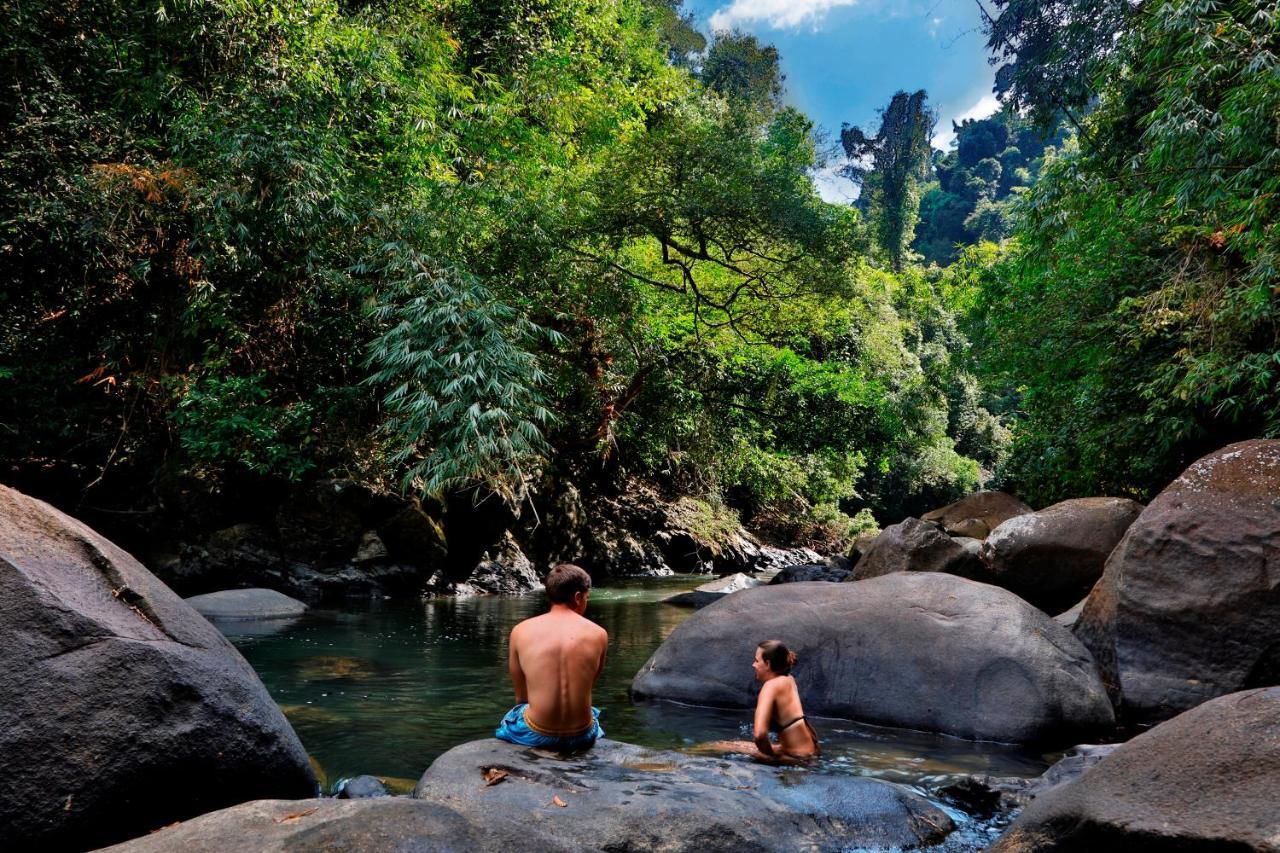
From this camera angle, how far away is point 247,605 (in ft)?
35.0

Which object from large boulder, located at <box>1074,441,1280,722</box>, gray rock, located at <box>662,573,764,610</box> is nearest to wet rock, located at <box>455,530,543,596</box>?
gray rock, located at <box>662,573,764,610</box>

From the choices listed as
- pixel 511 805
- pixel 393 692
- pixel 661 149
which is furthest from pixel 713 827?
pixel 661 149

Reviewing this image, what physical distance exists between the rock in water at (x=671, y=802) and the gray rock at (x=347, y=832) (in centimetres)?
12

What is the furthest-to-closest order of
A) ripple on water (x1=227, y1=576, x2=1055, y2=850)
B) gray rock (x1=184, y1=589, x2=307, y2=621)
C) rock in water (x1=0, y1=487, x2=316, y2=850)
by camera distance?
gray rock (x1=184, y1=589, x2=307, y2=621) → ripple on water (x1=227, y1=576, x2=1055, y2=850) → rock in water (x1=0, y1=487, x2=316, y2=850)

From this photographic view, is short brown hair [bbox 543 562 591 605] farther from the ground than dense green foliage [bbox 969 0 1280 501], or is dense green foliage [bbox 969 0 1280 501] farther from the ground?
dense green foliage [bbox 969 0 1280 501]

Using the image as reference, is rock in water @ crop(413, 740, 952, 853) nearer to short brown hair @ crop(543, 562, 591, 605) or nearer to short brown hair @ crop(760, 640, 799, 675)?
short brown hair @ crop(543, 562, 591, 605)

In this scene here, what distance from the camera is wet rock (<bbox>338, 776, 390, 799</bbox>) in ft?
13.7

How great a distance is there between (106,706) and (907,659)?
5.03 metres

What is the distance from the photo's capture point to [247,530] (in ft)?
42.3

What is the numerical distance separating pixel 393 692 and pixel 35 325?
764 centimetres

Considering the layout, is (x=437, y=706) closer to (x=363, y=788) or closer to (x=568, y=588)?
(x=363, y=788)

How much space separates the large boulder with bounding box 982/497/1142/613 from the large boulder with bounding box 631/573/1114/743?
9.48ft

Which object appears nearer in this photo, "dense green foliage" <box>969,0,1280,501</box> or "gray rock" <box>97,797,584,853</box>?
"gray rock" <box>97,797,584,853</box>

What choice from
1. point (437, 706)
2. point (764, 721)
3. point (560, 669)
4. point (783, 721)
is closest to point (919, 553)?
point (783, 721)
